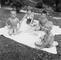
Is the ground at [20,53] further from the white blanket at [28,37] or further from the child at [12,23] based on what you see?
the child at [12,23]

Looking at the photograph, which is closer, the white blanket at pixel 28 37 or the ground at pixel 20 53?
the ground at pixel 20 53

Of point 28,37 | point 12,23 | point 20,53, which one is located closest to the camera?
point 20,53

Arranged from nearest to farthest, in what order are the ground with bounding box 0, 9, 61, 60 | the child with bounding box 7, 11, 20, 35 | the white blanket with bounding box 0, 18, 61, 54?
the ground with bounding box 0, 9, 61, 60 → the white blanket with bounding box 0, 18, 61, 54 → the child with bounding box 7, 11, 20, 35

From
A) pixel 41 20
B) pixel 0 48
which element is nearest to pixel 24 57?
pixel 0 48

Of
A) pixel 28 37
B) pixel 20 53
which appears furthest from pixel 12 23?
pixel 20 53

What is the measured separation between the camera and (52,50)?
3.89m

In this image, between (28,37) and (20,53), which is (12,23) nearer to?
(28,37)

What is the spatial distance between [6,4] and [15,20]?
9500 mm

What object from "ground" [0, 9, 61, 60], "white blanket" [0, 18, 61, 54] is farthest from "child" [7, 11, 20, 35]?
"ground" [0, 9, 61, 60]

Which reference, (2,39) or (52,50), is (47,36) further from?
(2,39)

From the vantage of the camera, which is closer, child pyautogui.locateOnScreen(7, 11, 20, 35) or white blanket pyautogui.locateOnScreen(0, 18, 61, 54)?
white blanket pyautogui.locateOnScreen(0, 18, 61, 54)

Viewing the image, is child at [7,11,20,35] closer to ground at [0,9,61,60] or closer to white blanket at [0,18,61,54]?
white blanket at [0,18,61,54]

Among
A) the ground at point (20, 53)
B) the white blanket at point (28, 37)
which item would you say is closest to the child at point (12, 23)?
the white blanket at point (28, 37)

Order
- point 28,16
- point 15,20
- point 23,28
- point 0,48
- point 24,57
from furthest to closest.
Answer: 1. point 28,16
2. point 23,28
3. point 15,20
4. point 0,48
5. point 24,57
